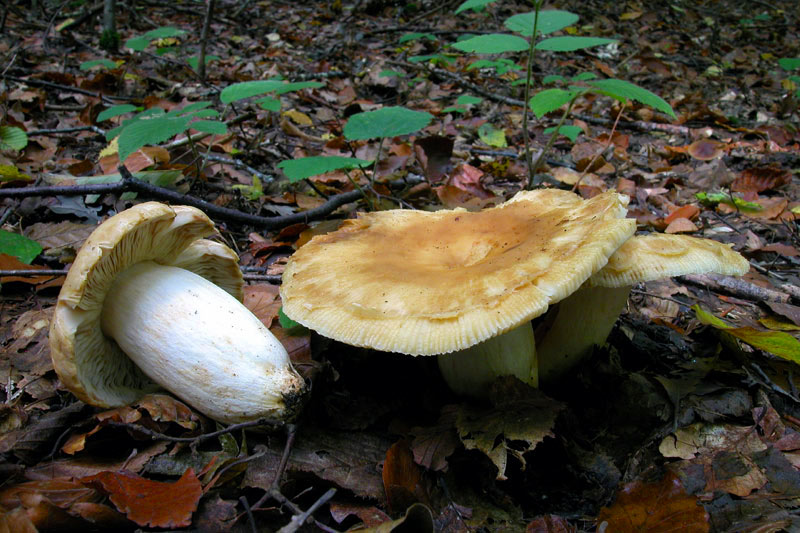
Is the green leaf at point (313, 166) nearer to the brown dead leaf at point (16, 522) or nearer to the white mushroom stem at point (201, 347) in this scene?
the white mushroom stem at point (201, 347)

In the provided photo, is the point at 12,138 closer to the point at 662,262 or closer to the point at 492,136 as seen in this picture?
the point at 492,136

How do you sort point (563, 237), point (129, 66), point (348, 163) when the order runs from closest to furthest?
point (563, 237)
point (348, 163)
point (129, 66)

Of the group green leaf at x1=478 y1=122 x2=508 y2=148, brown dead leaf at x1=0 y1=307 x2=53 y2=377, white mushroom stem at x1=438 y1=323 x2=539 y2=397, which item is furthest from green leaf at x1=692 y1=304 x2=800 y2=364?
green leaf at x1=478 y1=122 x2=508 y2=148

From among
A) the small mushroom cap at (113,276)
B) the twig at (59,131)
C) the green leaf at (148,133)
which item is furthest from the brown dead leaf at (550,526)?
the twig at (59,131)

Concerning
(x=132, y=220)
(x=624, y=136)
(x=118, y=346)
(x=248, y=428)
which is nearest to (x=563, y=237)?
(x=248, y=428)

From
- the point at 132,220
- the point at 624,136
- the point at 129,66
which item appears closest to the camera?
the point at 132,220

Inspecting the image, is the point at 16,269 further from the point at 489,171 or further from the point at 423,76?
the point at 423,76
